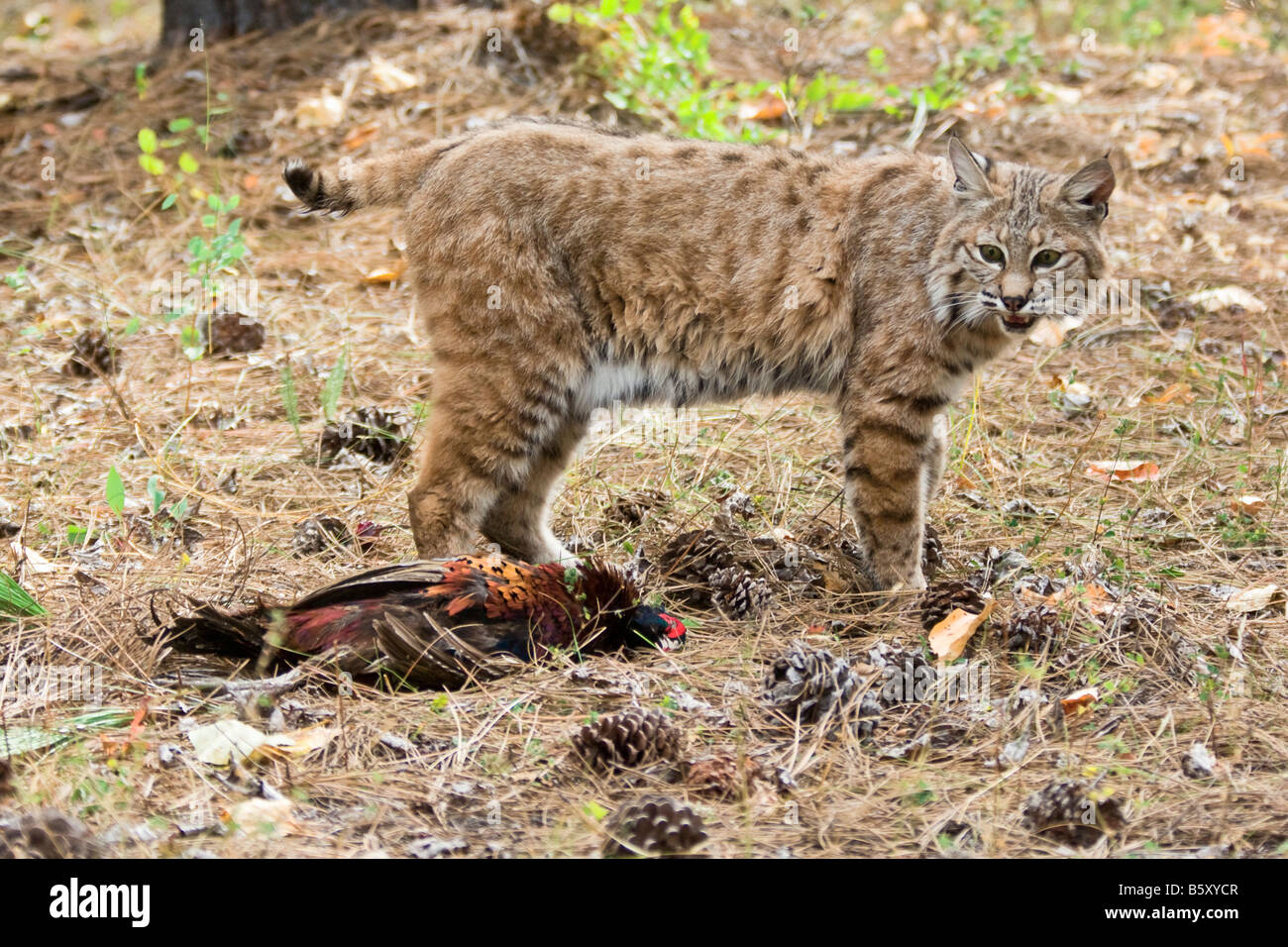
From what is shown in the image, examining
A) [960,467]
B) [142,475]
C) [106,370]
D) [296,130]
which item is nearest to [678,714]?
[960,467]

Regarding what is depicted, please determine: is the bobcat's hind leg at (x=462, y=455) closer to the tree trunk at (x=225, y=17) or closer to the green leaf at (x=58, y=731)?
the green leaf at (x=58, y=731)

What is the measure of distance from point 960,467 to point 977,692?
187 cm

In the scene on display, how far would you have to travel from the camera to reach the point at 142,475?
17.0 ft

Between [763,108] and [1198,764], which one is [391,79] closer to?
[763,108]

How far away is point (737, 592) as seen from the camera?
4168 mm

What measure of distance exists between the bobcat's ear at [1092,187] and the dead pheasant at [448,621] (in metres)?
2.08

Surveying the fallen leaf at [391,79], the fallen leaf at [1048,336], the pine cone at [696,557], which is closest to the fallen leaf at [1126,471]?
the fallen leaf at [1048,336]

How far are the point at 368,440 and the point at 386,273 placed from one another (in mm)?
1588

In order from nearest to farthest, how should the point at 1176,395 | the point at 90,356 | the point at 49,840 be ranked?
1. the point at 49,840
2. the point at 1176,395
3. the point at 90,356

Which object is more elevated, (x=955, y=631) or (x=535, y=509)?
(x=955, y=631)

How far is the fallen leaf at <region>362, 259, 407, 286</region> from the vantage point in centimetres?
667

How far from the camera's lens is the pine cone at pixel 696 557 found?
4363 millimetres

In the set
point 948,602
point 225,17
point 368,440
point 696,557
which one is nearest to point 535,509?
point 696,557

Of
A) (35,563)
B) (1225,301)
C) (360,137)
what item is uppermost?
(360,137)
